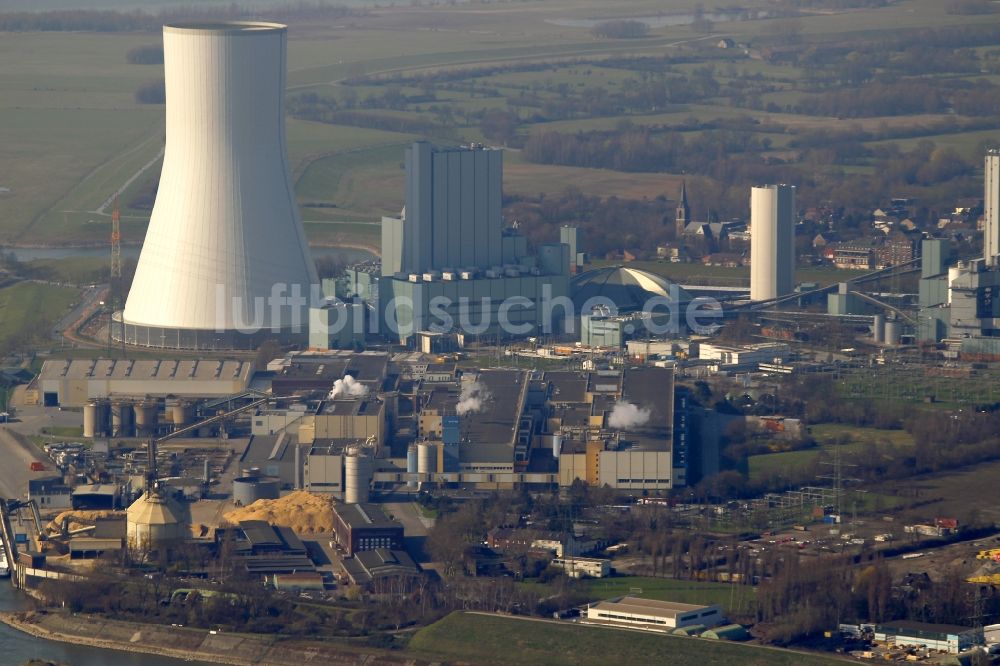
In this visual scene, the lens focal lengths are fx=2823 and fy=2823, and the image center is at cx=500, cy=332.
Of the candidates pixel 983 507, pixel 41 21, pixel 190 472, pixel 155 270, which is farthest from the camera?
pixel 41 21

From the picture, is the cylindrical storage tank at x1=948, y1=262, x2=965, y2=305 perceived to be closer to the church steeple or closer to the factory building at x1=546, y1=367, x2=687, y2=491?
the factory building at x1=546, y1=367, x2=687, y2=491

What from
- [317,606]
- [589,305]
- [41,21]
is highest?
[41,21]

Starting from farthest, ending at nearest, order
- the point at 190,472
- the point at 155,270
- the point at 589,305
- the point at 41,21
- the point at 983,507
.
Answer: the point at 41,21, the point at 589,305, the point at 155,270, the point at 190,472, the point at 983,507

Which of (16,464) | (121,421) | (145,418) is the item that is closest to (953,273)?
(145,418)

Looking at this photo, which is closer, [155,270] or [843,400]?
[843,400]

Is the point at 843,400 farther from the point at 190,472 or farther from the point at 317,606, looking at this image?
the point at 317,606

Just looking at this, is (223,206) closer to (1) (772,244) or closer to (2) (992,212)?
(1) (772,244)

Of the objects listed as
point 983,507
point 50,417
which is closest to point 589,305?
point 50,417

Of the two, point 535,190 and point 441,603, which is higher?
point 535,190
